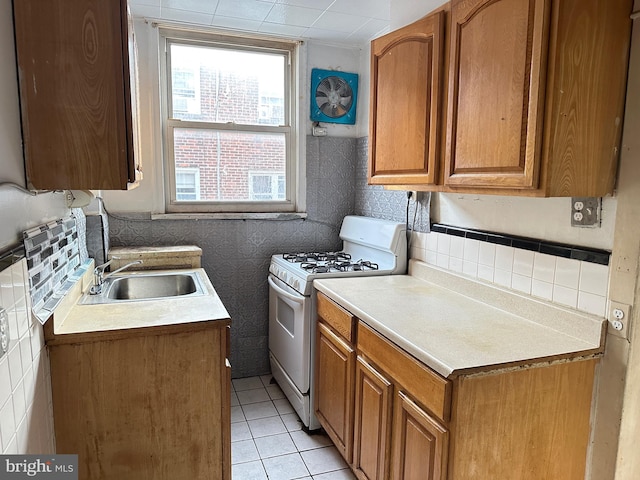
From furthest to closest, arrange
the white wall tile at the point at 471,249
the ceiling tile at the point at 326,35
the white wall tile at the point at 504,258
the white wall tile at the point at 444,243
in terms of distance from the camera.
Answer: the ceiling tile at the point at 326,35 → the white wall tile at the point at 444,243 → the white wall tile at the point at 471,249 → the white wall tile at the point at 504,258

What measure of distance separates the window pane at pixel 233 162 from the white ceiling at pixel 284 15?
0.68 meters

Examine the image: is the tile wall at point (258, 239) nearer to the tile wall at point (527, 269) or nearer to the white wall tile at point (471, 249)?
the tile wall at point (527, 269)

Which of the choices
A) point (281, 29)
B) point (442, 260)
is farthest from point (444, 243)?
point (281, 29)

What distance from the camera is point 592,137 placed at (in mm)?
1424

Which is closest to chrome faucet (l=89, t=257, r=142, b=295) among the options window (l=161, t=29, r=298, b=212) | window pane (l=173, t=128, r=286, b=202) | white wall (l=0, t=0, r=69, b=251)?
window (l=161, t=29, r=298, b=212)

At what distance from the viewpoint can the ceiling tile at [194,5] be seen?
7.92 ft

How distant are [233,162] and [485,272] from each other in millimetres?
1834

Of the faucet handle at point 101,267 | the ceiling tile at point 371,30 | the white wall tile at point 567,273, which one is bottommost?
the faucet handle at point 101,267

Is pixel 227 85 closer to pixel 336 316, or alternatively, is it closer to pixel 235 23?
pixel 235 23

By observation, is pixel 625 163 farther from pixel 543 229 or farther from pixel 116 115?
pixel 116 115

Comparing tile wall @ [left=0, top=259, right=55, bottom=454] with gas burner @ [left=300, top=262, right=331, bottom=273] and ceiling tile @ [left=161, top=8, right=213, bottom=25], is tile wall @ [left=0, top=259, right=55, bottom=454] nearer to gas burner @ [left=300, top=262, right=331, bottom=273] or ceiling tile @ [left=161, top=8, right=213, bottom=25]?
gas burner @ [left=300, top=262, right=331, bottom=273]

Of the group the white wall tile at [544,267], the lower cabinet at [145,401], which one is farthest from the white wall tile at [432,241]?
the lower cabinet at [145,401]

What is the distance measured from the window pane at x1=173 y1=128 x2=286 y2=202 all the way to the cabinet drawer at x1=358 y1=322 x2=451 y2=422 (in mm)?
1544

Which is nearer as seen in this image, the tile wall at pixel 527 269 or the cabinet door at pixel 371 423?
the tile wall at pixel 527 269
